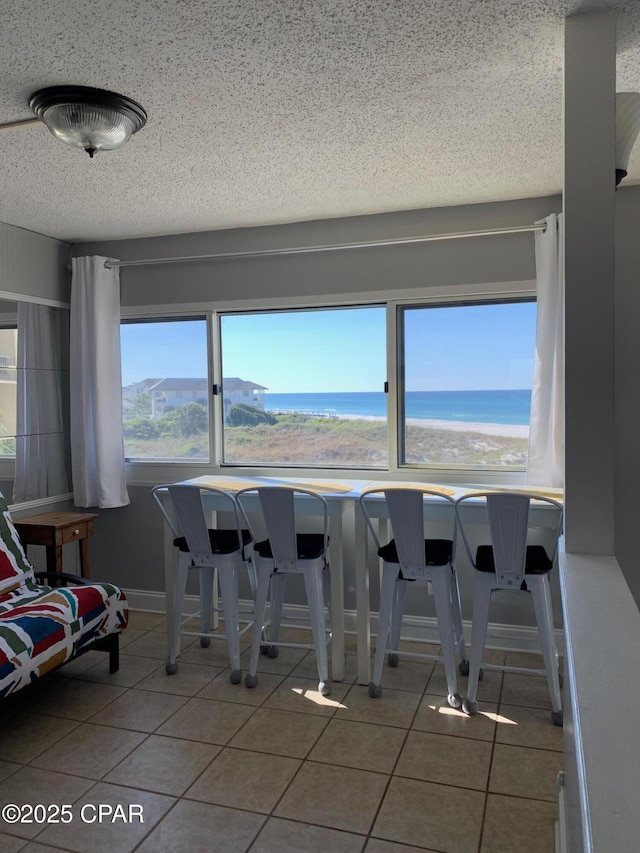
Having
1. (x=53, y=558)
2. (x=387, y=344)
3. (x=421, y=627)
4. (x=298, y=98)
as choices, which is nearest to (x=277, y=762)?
(x=421, y=627)

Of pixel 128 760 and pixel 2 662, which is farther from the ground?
pixel 2 662

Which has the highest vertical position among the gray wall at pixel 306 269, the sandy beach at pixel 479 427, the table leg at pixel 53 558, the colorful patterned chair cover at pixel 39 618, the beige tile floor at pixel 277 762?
the gray wall at pixel 306 269

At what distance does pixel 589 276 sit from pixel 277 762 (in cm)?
212

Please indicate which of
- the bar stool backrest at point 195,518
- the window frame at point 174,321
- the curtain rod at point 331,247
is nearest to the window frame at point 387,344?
the window frame at point 174,321

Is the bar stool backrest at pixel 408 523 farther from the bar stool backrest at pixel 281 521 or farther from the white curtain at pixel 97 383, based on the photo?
the white curtain at pixel 97 383

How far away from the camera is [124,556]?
4.56 metres

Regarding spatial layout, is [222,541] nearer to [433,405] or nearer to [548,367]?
[433,405]

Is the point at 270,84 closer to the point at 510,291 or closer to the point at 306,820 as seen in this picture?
the point at 510,291

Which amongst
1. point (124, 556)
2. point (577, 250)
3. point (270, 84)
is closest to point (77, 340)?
point (124, 556)

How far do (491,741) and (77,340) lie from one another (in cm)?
341

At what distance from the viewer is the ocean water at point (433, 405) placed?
3834mm

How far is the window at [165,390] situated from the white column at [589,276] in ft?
9.49

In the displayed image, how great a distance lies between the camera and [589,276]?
1.94 meters

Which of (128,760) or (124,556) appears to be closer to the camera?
(128,760)
